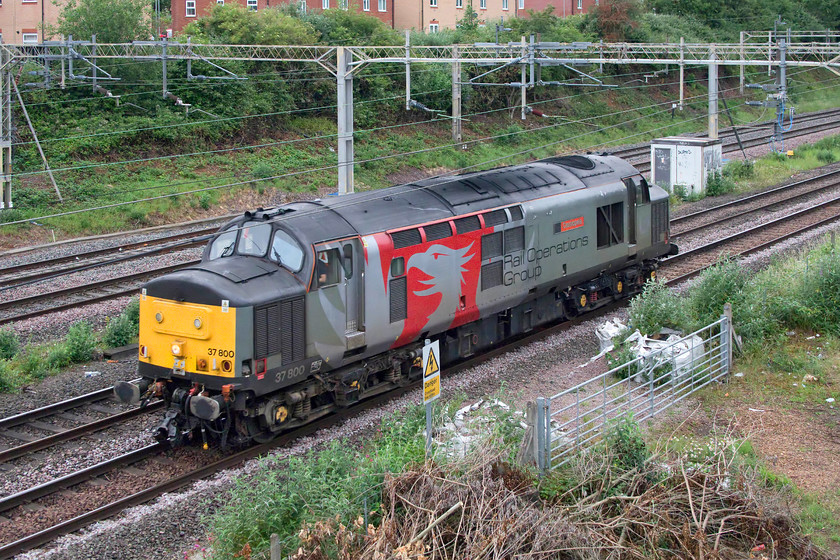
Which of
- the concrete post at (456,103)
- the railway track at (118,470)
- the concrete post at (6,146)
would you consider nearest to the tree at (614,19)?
the concrete post at (456,103)

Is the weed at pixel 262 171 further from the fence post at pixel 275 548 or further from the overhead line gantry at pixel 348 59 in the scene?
the fence post at pixel 275 548

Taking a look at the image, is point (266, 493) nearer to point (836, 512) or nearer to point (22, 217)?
point (836, 512)

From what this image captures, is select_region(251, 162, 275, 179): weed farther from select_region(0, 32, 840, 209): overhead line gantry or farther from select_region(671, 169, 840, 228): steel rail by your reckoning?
select_region(671, 169, 840, 228): steel rail

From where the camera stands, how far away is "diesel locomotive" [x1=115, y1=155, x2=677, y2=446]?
1227 centimetres

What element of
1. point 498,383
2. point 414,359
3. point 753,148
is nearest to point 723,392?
point 498,383

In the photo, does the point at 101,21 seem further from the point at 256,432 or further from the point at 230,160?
the point at 256,432

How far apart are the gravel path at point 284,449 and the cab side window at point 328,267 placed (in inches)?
86.9

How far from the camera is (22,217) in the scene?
28.7 metres

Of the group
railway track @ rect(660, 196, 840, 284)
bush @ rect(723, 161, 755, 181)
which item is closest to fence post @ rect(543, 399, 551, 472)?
railway track @ rect(660, 196, 840, 284)

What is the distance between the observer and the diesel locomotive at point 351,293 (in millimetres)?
12266

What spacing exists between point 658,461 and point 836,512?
2057 mm

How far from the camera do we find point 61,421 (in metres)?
Result: 13.9

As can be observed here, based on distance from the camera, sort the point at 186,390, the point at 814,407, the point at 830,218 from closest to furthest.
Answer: the point at 186,390, the point at 814,407, the point at 830,218

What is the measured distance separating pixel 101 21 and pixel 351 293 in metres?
29.3
